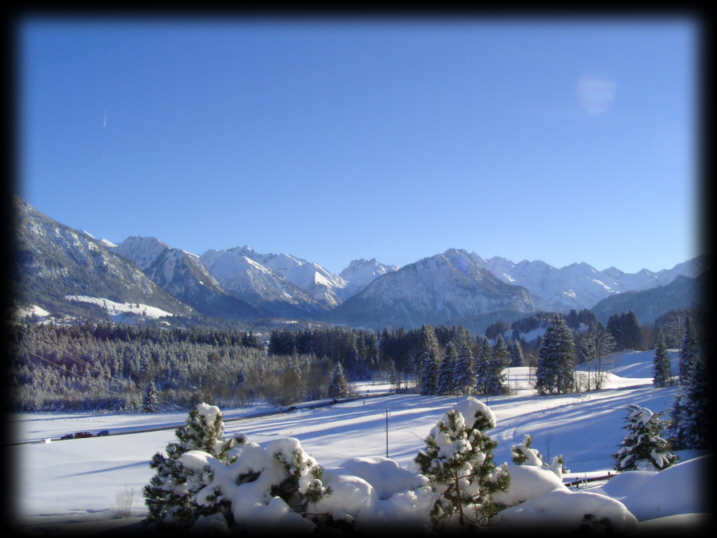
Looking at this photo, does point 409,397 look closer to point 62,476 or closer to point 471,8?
point 62,476

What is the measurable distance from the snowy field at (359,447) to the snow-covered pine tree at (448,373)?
2532mm

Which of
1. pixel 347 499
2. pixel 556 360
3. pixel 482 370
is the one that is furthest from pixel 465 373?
pixel 347 499

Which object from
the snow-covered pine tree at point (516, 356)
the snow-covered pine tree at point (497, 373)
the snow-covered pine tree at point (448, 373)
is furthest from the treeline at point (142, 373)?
the snow-covered pine tree at point (516, 356)

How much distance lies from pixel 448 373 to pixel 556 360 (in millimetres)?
12140

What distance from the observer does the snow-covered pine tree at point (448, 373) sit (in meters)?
53.4

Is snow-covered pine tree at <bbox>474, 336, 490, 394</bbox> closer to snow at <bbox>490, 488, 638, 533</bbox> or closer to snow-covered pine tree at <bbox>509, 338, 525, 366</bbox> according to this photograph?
snow-covered pine tree at <bbox>509, 338, 525, 366</bbox>

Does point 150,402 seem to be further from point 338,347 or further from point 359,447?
point 359,447

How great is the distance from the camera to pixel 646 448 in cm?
1569

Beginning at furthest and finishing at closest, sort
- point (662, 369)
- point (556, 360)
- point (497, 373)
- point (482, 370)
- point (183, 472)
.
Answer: point (482, 370) < point (497, 373) < point (556, 360) < point (662, 369) < point (183, 472)

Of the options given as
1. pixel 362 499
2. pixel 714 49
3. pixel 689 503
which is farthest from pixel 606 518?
pixel 714 49

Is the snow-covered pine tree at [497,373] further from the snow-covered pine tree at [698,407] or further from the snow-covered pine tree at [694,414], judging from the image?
the snow-covered pine tree at [698,407]

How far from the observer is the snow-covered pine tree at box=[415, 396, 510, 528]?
250 inches

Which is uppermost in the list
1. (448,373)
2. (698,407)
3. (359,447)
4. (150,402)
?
(698,407)

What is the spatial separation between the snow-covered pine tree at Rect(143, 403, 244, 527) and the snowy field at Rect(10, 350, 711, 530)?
1.12 meters
